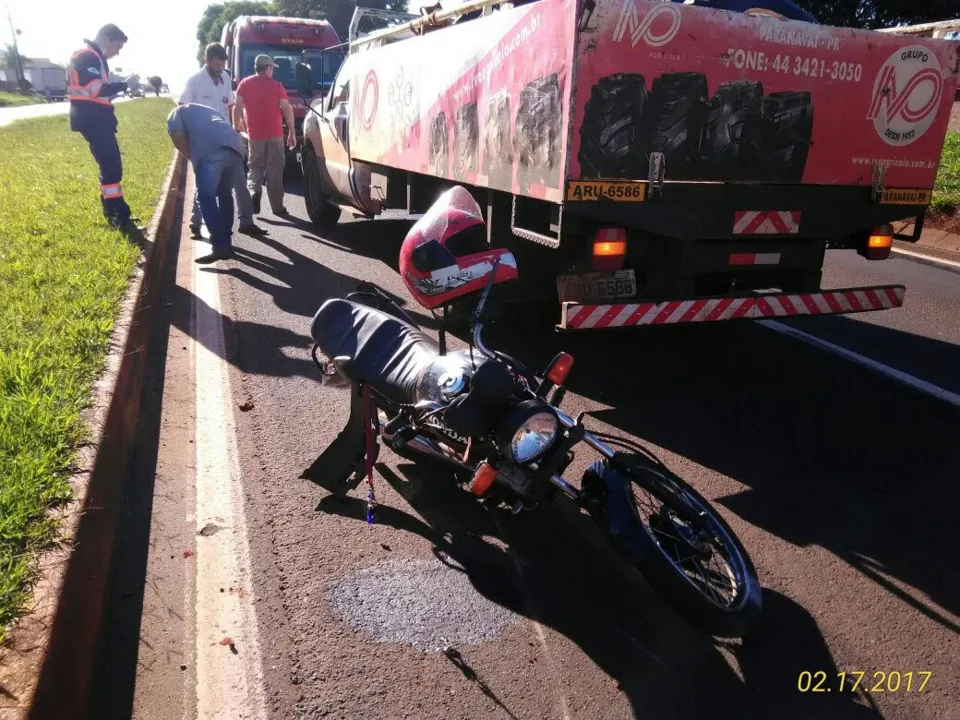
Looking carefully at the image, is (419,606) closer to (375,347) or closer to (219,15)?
(375,347)

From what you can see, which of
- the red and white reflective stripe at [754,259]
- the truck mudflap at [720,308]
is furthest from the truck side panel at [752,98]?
the truck mudflap at [720,308]

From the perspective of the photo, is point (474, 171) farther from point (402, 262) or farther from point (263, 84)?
point (263, 84)

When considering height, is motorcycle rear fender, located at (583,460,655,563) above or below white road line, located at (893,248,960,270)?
above

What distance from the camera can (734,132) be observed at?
492cm

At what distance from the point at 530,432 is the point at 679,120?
→ 8.99 ft

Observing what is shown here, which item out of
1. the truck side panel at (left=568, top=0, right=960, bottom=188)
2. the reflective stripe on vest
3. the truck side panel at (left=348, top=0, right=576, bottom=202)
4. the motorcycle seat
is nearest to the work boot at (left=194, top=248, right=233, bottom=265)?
the truck side panel at (left=348, top=0, right=576, bottom=202)

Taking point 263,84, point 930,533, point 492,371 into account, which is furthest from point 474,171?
point 263,84

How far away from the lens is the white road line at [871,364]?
523 cm

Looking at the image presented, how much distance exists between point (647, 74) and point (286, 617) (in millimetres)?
3475

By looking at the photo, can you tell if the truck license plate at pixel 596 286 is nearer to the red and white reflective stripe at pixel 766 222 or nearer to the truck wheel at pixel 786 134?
the red and white reflective stripe at pixel 766 222

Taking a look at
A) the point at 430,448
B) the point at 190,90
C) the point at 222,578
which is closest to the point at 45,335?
the point at 222,578

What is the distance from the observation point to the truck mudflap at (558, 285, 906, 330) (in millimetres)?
4809

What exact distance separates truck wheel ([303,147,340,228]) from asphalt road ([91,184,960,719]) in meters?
5.38
